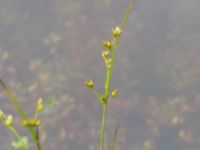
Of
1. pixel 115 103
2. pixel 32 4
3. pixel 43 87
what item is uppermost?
pixel 32 4

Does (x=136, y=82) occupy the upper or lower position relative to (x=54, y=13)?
lower

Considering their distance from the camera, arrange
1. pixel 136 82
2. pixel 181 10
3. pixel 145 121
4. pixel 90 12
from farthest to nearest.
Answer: pixel 181 10
pixel 90 12
pixel 136 82
pixel 145 121

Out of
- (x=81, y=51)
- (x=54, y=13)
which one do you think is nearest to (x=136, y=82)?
(x=81, y=51)

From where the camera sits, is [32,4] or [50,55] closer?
[50,55]

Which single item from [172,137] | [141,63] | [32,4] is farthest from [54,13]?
[172,137]

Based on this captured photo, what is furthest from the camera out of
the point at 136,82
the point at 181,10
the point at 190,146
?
the point at 181,10

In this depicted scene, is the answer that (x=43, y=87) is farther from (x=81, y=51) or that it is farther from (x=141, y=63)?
(x=141, y=63)
